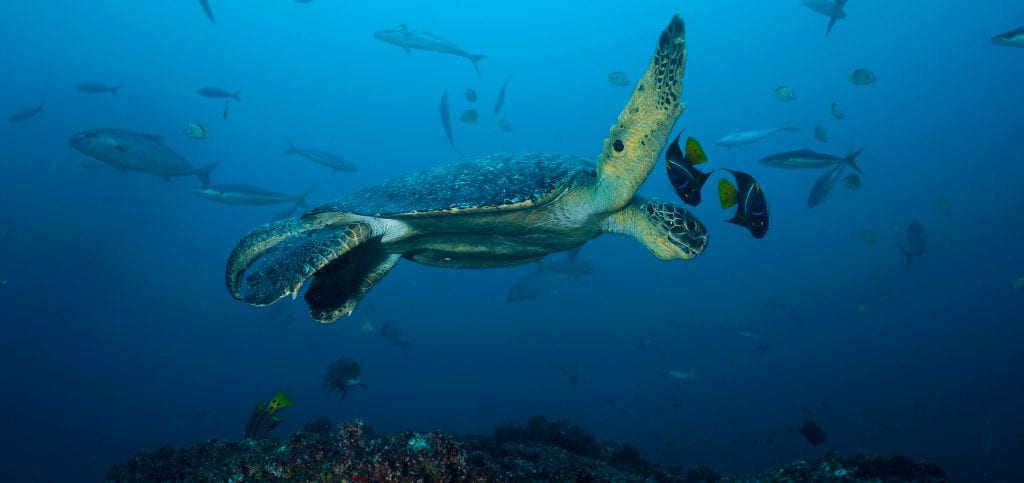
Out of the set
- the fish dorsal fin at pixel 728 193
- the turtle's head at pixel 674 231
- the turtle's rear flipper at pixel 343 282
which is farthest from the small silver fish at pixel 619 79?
the fish dorsal fin at pixel 728 193

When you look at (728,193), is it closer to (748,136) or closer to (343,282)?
(343,282)

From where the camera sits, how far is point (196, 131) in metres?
9.90

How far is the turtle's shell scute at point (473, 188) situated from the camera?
3838 mm

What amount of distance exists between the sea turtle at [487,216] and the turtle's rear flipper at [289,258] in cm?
1

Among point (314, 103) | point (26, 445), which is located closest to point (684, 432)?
point (26, 445)

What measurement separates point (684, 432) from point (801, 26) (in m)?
74.1

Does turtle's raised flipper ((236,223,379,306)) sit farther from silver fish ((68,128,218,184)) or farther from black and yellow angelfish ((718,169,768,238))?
silver fish ((68,128,218,184))

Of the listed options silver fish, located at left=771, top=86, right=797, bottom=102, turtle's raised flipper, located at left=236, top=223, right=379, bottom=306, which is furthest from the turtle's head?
silver fish, located at left=771, top=86, right=797, bottom=102

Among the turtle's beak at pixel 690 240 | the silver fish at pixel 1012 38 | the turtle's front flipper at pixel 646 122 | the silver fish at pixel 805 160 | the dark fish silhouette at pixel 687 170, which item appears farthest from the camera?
the silver fish at pixel 805 160

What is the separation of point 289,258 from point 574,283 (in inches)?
1496

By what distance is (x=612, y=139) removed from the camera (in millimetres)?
3881

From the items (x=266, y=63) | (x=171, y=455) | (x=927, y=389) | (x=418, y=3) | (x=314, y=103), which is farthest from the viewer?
(x=418, y=3)

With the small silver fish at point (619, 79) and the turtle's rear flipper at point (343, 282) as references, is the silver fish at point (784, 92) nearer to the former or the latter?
the small silver fish at point (619, 79)

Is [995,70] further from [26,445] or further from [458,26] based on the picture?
[26,445]
